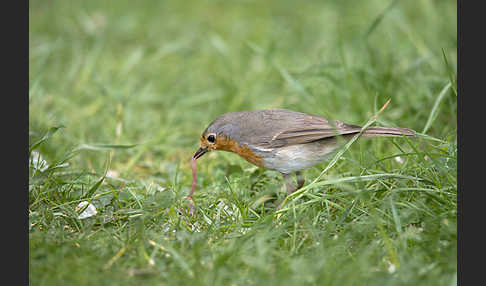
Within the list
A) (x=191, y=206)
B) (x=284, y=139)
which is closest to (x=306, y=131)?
(x=284, y=139)

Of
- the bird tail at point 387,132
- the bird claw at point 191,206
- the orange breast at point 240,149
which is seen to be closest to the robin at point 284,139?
the orange breast at point 240,149

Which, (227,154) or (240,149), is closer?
(240,149)

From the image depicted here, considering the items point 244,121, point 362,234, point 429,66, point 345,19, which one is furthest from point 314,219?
point 345,19

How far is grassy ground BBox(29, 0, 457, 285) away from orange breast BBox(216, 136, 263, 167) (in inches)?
9.1

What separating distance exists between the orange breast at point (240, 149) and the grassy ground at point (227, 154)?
231mm

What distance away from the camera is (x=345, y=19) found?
26.3 ft

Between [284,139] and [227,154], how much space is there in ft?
3.21

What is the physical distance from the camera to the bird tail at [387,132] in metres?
3.84

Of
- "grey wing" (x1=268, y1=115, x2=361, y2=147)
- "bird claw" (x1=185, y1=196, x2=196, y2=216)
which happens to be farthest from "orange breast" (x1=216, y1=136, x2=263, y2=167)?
"bird claw" (x1=185, y1=196, x2=196, y2=216)

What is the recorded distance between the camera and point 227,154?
5023 mm

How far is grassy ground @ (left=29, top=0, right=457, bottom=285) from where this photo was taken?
3.19m

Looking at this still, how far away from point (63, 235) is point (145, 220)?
53 cm

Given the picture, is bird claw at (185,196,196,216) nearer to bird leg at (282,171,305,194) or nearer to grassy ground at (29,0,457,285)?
grassy ground at (29,0,457,285)

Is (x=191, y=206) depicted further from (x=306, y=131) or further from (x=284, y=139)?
(x=306, y=131)
